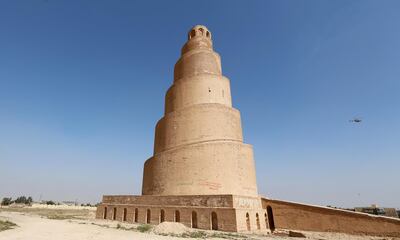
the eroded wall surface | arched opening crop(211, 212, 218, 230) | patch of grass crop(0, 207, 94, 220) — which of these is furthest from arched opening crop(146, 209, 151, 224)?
patch of grass crop(0, 207, 94, 220)

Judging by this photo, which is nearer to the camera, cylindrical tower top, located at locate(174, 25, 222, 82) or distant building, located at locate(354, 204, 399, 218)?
distant building, located at locate(354, 204, 399, 218)

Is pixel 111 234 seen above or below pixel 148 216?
below

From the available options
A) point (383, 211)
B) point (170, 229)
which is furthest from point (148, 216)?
point (383, 211)

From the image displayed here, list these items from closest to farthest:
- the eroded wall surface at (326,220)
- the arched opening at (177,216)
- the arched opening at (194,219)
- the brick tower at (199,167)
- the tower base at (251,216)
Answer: the eroded wall surface at (326,220), the tower base at (251,216), the brick tower at (199,167), the arched opening at (194,219), the arched opening at (177,216)

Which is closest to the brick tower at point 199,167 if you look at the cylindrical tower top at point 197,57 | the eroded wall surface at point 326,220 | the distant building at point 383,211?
the cylindrical tower top at point 197,57

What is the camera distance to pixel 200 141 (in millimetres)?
18891

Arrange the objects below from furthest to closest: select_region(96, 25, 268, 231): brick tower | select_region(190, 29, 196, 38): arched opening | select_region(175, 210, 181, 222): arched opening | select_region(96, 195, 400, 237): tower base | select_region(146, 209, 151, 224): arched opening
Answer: select_region(190, 29, 196, 38): arched opening, select_region(146, 209, 151, 224): arched opening, select_region(175, 210, 181, 222): arched opening, select_region(96, 25, 268, 231): brick tower, select_region(96, 195, 400, 237): tower base

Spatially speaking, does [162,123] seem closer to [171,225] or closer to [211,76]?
[211,76]

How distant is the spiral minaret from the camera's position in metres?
17.4

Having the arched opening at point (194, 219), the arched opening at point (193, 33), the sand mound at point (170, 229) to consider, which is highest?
the arched opening at point (193, 33)

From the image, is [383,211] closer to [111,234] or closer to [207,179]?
[207,179]

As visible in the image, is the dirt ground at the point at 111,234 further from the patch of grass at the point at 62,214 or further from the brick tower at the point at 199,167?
the patch of grass at the point at 62,214

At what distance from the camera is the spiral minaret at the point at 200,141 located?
17359 mm

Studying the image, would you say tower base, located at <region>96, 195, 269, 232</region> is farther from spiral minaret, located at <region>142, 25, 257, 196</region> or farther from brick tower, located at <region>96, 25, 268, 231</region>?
spiral minaret, located at <region>142, 25, 257, 196</region>
